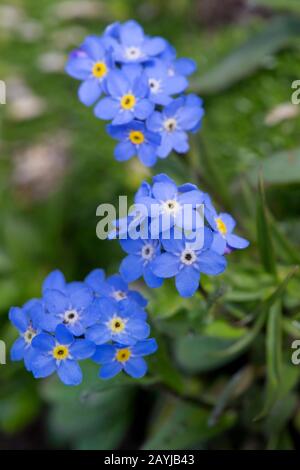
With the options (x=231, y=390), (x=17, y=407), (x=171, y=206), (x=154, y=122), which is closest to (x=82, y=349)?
(x=171, y=206)

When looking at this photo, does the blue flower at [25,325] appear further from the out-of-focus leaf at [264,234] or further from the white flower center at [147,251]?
the out-of-focus leaf at [264,234]

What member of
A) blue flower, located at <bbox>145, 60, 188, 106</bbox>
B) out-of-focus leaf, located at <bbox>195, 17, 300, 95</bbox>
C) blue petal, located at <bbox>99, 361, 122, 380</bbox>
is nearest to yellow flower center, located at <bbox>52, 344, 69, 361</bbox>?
blue petal, located at <bbox>99, 361, 122, 380</bbox>

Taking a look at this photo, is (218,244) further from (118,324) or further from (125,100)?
(125,100)

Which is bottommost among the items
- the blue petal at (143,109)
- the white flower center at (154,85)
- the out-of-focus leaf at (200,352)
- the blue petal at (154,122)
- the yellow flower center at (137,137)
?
the out-of-focus leaf at (200,352)

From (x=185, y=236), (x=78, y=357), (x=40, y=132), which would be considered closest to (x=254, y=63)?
(x=40, y=132)

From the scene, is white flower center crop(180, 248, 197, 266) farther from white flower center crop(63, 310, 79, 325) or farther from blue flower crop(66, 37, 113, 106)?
blue flower crop(66, 37, 113, 106)

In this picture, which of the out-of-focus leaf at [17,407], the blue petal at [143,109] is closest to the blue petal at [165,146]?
the blue petal at [143,109]

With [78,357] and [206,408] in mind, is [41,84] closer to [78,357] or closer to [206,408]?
[206,408]
